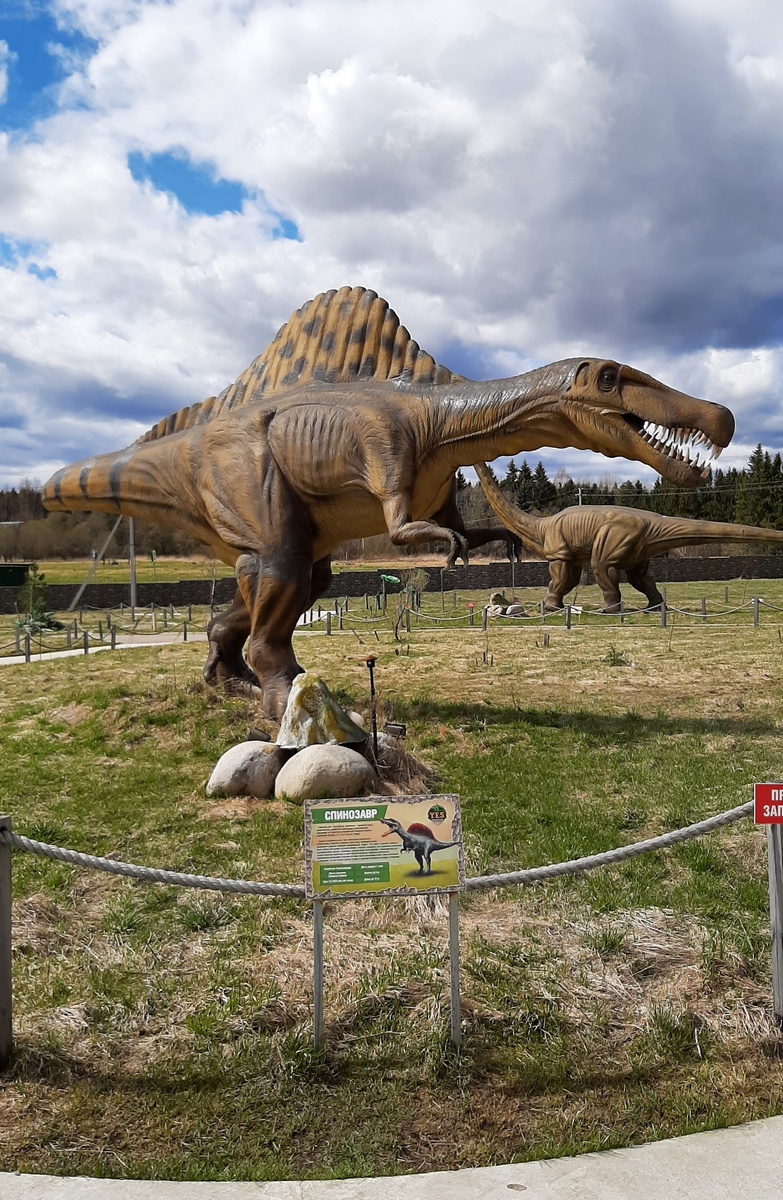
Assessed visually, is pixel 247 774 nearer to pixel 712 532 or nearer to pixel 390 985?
pixel 390 985

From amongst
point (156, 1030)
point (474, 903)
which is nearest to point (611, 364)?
point (474, 903)

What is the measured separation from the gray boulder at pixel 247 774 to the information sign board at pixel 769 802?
3201 millimetres

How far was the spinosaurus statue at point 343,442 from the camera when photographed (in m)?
5.42

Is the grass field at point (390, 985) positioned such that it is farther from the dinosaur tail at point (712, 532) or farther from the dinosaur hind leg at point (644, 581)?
the dinosaur hind leg at point (644, 581)

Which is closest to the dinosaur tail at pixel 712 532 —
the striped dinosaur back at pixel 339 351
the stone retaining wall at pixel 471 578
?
the striped dinosaur back at pixel 339 351

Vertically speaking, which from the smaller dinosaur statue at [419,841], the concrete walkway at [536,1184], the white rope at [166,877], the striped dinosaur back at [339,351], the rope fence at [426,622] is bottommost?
the concrete walkway at [536,1184]

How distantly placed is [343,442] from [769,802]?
164 inches

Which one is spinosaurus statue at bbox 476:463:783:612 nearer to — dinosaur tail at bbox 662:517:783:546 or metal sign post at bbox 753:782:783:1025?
dinosaur tail at bbox 662:517:783:546

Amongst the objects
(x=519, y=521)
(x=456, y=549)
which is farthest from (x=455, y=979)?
(x=519, y=521)

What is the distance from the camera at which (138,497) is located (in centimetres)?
772

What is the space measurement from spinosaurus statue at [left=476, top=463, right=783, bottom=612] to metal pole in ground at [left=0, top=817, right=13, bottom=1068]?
458 inches

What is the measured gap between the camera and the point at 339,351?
22.2 feet

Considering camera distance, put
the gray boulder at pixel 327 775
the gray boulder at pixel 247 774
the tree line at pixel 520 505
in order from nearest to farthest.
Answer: the gray boulder at pixel 327 775 → the gray boulder at pixel 247 774 → the tree line at pixel 520 505

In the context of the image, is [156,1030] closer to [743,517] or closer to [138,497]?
[138,497]
